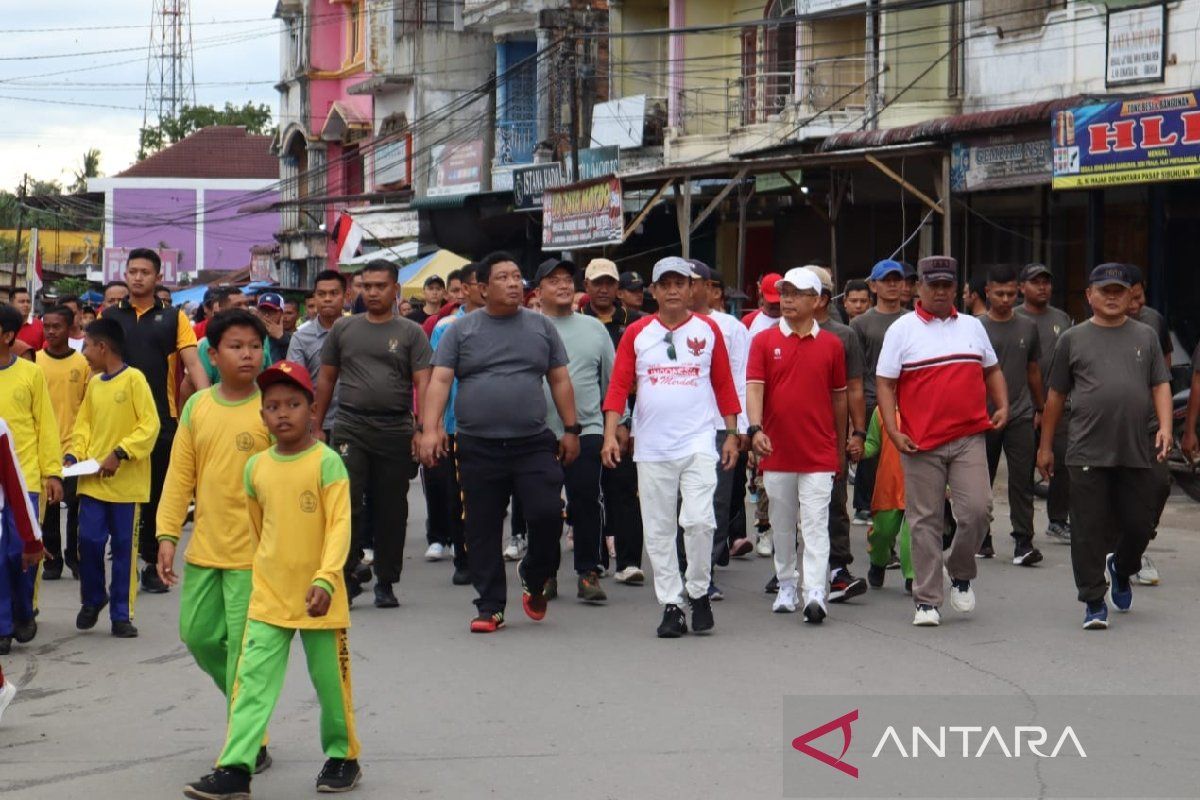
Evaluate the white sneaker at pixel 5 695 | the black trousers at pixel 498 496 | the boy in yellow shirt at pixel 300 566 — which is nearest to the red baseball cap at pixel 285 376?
the boy in yellow shirt at pixel 300 566

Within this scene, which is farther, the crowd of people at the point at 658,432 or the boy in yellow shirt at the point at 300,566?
the crowd of people at the point at 658,432

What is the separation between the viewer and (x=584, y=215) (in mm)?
26969

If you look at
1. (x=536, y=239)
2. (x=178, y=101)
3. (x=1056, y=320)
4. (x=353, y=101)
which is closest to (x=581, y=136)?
(x=536, y=239)

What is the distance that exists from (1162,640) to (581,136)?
26981 mm

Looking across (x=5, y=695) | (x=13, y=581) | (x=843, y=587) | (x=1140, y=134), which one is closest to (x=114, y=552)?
(x=13, y=581)

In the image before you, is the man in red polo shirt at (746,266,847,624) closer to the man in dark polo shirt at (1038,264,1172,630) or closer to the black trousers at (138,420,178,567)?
the man in dark polo shirt at (1038,264,1172,630)

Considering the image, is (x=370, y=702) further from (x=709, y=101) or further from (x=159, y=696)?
(x=709, y=101)

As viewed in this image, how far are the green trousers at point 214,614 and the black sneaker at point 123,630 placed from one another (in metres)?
3.12

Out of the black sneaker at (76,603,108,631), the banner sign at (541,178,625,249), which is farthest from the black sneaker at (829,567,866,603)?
the banner sign at (541,178,625,249)

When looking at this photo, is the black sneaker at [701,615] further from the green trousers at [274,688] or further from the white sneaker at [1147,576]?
the green trousers at [274,688]

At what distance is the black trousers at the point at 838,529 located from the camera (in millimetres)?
10492

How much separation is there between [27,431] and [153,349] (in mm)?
1860

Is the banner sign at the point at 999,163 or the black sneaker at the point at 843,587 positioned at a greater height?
the banner sign at the point at 999,163

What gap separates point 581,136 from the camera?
34812mm
